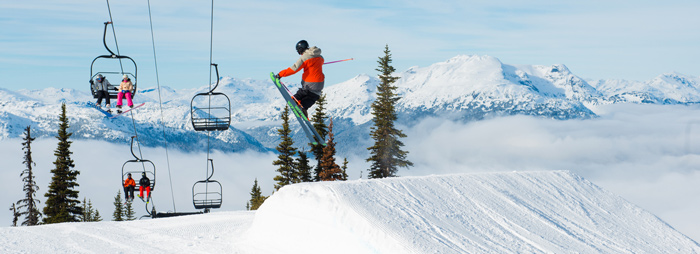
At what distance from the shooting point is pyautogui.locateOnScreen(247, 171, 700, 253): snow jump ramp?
15.3 m

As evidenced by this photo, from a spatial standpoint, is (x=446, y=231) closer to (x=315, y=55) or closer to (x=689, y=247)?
(x=315, y=55)

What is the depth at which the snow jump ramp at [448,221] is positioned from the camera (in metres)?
15.3

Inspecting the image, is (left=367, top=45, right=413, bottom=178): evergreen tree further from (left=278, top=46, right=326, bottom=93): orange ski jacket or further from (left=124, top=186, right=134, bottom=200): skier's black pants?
(left=278, top=46, right=326, bottom=93): orange ski jacket

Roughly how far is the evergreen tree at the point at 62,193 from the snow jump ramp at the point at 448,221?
2907cm

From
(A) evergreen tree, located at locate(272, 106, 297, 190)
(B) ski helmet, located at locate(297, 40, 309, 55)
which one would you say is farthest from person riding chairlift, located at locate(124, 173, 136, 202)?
(A) evergreen tree, located at locate(272, 106, 297, 190)

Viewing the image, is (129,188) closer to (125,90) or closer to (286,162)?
(125,90)

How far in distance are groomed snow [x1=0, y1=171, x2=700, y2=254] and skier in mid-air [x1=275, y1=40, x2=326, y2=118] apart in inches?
103

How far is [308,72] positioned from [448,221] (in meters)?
5.78

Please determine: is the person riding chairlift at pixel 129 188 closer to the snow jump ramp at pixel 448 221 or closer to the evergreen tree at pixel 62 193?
the snow jump ramp at pixel 448 221

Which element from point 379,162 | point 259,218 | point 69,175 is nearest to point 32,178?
point 69,175

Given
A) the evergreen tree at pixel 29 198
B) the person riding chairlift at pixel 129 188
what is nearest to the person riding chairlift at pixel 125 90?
the person riding chairlift at pixel 129 188

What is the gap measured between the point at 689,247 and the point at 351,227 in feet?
41.9

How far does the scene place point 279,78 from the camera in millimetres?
17234

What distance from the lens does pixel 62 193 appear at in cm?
4250
